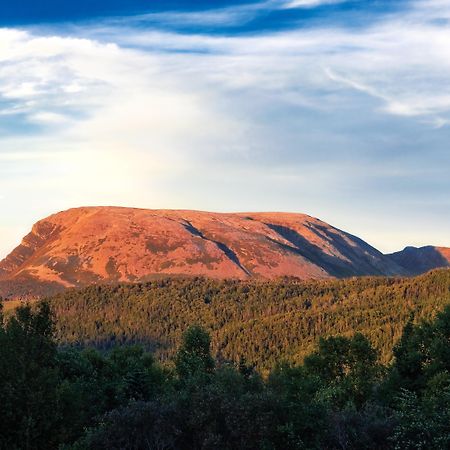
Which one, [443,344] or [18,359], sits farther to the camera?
[443,344]

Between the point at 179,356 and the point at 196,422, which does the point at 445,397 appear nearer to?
→ the point at 196,422

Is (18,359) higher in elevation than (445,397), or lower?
higher

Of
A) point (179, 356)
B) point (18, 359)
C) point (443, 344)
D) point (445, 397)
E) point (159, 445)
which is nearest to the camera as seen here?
point (159, 445)

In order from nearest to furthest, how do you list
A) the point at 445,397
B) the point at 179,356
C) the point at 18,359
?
the point at 18,359
the point at 445,397
the point at 179,356

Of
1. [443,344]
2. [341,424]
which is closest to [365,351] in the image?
[443,344]

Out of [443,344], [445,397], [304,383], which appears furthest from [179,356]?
[445,397]

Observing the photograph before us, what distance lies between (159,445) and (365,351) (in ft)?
174

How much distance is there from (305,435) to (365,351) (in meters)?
48.5

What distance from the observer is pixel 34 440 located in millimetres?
36750

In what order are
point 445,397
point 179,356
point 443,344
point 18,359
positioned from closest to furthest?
point 18,359 → point 445,397 → point 443,344 → point 179,356

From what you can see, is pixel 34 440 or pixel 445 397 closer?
pixel 34 440

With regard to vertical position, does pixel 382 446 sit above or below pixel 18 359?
below

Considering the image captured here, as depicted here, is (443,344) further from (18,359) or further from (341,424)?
(18,359)

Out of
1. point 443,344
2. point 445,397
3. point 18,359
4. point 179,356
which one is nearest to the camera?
point 18,359
